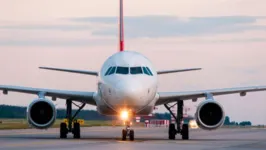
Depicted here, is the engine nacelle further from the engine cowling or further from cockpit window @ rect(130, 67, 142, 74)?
the engine cowling

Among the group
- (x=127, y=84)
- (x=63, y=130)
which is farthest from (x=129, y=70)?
(x=63, y=130)

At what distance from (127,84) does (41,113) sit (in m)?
5.55

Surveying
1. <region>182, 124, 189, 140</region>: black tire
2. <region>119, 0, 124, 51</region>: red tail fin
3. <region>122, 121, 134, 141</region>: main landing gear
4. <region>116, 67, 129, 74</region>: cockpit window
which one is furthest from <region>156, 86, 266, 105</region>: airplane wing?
<region>119, 0, 124, 51</region>: red tail fin

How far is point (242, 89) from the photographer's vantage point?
3706 centimetres

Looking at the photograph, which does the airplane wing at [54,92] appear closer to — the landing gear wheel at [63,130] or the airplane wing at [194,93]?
the landing gear wheel at [63,130]

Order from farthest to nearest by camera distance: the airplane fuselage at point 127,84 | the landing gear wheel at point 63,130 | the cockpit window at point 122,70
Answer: the landing gear wheel at point 63,130 → the cockpit window at point 122,70 → the airplane fuselage at point 127,84

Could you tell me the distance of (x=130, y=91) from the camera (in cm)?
3119

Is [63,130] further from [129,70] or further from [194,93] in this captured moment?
[129,70]

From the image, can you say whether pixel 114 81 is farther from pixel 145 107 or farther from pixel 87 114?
pixel 87 114

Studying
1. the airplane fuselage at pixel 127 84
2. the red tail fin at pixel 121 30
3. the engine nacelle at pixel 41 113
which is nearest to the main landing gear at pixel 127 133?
the airplane fuselage at pixel 127 84

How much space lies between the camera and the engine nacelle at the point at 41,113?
1383 inches

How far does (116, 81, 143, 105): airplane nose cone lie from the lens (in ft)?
102

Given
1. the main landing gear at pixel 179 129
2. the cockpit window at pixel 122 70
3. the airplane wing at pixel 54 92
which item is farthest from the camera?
the main landing gear at pixel 179 129

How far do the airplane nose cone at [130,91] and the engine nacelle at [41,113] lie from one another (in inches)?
184
